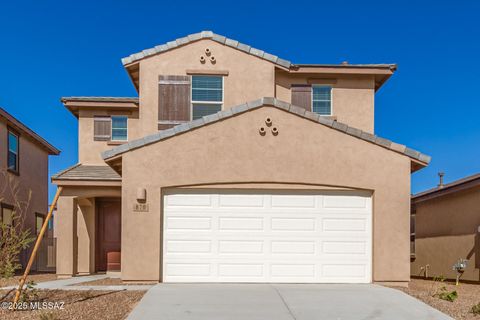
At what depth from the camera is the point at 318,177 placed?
37.1ft

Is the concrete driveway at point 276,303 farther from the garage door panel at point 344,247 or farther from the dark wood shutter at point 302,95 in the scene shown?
the dark wood shutter at point 302,95

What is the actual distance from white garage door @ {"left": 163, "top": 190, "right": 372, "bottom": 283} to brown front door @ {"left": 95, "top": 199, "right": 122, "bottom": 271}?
4.93m

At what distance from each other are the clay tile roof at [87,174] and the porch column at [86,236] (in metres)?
1.01

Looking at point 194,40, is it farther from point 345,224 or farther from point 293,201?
point 345,224

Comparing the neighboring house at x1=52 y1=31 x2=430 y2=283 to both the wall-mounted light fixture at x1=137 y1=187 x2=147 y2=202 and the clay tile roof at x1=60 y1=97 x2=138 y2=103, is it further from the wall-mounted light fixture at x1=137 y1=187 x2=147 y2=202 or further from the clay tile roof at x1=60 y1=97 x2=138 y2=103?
the clay tile roof at x1=60 y1=97 x2=138 y2=103

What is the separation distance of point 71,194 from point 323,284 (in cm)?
776

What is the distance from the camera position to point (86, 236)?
14.8 meters

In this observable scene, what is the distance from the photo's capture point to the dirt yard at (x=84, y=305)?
775 centimetres

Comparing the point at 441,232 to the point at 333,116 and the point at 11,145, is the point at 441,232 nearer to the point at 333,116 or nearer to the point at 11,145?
the point at 333,116

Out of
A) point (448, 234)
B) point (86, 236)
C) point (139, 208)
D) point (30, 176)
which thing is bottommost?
point (86, 236)

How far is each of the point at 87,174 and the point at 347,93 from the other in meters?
9.05

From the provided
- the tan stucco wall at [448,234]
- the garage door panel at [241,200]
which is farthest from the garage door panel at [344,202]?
the tan stucco wall at [448,234]

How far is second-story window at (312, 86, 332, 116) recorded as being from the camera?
623 inches

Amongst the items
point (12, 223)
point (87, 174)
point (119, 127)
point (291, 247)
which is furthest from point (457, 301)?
point (12, 223)
